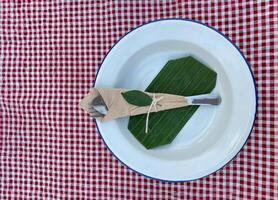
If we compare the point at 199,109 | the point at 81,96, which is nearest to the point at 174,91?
the point at 199,109

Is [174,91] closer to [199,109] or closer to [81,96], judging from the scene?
[199,109]

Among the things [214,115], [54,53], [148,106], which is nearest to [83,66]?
[54,53]

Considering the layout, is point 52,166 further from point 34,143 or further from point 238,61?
point 238,61
